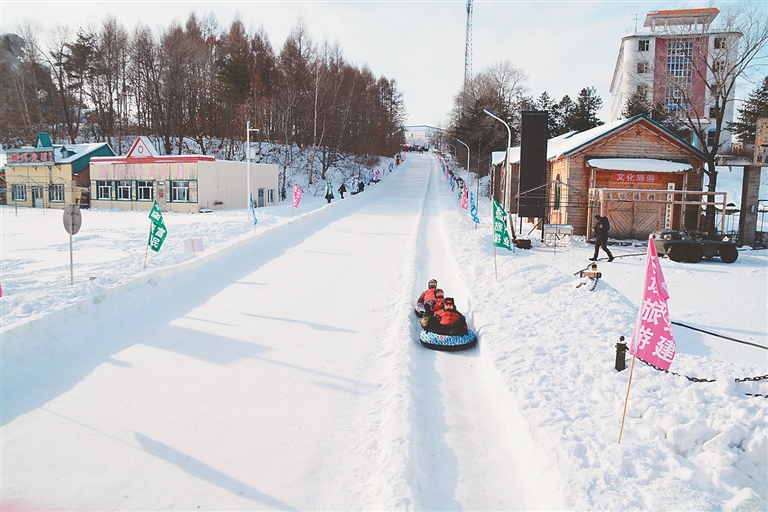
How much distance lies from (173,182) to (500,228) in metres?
26.7

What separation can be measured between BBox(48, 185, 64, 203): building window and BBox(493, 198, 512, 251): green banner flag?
3812 cm

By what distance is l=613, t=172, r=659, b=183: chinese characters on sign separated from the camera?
76.1ft

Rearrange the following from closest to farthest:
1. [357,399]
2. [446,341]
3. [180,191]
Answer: [357,399] < [446,341] < [180,191]

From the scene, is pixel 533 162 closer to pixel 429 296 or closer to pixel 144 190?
pixel 429 296

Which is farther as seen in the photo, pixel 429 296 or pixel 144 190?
pixel 144 190

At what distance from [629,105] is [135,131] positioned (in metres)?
50.8

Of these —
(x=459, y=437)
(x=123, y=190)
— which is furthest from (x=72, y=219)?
(x=123, y=190)

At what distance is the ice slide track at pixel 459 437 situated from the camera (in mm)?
4461

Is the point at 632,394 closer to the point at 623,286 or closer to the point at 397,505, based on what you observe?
the point at 397,505

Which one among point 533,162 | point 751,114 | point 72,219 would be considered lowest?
point 72,219

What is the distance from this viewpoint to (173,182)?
3331 centimetres

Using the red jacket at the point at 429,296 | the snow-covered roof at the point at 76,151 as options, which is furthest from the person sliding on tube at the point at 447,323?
the snow-covered roof at the point at 76,151

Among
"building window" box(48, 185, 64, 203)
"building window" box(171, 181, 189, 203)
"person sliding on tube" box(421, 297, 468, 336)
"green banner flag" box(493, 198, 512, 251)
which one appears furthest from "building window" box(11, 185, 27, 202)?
"person sliding on tube" box(421, 297, 468, 336)

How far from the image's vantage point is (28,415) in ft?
18.6
